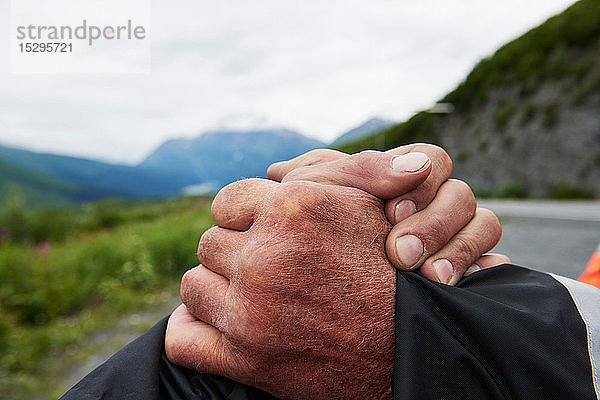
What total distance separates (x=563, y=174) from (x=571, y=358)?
22.0 m

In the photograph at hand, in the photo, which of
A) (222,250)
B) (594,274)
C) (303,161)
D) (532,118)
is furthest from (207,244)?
(532,118)

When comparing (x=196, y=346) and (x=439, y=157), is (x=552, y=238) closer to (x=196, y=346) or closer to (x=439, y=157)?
(x=439, y=157)

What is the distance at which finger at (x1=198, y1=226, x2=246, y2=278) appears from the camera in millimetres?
929

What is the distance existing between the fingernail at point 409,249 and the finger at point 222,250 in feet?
1.04

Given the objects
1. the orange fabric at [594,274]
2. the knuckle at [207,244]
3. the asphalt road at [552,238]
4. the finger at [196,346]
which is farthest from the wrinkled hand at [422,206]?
the asphalt road at [552,238]

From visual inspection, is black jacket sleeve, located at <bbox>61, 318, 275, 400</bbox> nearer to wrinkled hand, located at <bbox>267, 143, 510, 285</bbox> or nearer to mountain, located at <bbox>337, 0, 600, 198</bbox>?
wrinkled hand, located at <bbox>267, 143, 510, 285</bbox>

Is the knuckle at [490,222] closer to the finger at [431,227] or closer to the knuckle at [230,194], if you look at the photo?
the finger at [431,227]

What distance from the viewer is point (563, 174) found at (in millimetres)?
19906

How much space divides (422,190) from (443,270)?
0.59 feet

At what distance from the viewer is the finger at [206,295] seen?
0.93 metres

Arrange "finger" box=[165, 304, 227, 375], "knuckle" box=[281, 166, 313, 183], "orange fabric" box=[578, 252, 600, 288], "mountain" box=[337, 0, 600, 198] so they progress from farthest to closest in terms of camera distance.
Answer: "mountain" box=[337, 0, 600, 198]
"orange fabric" box=[578, 252, 600, 288]
"knuckle" box=[281, 166, 313, 183]
"finger" box=[165, 304, 227, 375]

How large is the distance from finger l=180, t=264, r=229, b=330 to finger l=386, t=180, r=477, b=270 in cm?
35

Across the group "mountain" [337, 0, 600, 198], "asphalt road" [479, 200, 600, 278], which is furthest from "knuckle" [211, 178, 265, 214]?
"mountain" [337, 0, 600, 198]

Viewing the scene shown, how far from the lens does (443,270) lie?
991 millimetres
